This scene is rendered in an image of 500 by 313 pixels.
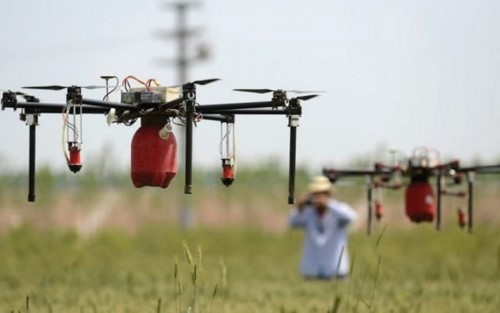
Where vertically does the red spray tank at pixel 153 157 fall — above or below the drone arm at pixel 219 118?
below

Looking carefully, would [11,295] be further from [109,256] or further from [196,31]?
[196,31]

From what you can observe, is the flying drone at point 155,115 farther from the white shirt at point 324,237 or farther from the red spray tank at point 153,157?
the white shirt at point 324,237

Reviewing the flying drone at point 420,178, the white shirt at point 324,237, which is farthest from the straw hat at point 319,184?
the flying drone at point 420,178

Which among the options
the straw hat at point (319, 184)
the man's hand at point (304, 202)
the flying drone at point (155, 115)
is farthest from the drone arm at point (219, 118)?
the man's hand at point (304, 202)

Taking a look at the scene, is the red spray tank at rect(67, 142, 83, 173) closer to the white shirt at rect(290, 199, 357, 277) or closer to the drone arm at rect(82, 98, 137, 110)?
the drone arm at rect(82, 98, 137, 110)

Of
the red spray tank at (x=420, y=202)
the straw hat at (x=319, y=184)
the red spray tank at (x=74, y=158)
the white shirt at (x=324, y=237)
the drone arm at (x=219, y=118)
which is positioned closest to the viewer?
the red spray tank at (x=74, y=158)

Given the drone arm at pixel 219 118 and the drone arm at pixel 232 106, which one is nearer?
the drone arm at pixel 232 106

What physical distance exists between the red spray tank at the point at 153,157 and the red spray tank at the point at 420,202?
4.41m

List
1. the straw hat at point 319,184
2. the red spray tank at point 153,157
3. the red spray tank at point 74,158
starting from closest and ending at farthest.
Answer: the red spray tank at point 74,158, the red spray tank at point 153,157, the straw hat at point 319,184

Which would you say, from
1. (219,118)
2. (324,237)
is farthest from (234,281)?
(219,118)

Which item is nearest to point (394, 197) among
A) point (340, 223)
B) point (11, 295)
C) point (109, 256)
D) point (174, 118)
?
point (109, 256)

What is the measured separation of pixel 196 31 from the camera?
42688 millimetres

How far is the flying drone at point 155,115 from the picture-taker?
6871 mm

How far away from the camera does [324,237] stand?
1812 cm
